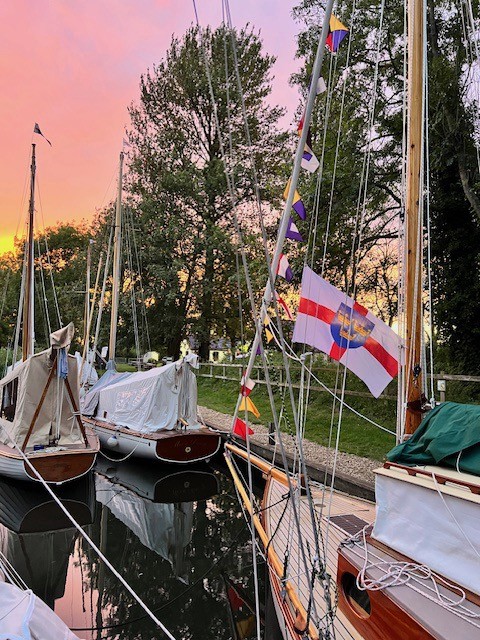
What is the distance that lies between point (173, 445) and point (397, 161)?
31.4 feet

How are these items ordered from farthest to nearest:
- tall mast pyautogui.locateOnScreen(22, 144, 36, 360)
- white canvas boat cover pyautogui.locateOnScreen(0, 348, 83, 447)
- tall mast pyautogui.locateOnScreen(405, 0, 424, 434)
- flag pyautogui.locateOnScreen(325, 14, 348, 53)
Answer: tall mast pyautogui.locateOnScreen(22, 144, 36, 360)
white canvas boat cover pyautogui.locateOnScreen(0, 348, 83, 447)
tall mast pyautogui.locateOnScreen(405, 0, 424, 434)
flag pyautogui.locateOnScreen(325, 14, 348, 53)

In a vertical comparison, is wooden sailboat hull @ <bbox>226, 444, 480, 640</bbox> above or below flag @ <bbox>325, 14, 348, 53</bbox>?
below

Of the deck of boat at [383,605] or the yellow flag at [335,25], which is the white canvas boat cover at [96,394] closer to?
the deck of boat at [383,605]

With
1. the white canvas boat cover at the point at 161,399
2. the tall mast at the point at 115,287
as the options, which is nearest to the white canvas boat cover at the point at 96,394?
the tall mast at the point at 115,287

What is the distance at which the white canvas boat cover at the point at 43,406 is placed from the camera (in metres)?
9.52

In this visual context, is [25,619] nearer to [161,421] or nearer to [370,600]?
[370,600]

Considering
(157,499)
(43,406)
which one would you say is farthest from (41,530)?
(43,406)

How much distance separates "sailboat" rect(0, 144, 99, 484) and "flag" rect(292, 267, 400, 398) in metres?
6.14

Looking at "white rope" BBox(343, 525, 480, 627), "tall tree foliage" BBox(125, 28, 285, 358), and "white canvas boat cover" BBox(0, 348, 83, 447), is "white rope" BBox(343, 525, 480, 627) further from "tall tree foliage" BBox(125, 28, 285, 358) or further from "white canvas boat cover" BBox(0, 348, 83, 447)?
"tall tree foliage" BBox(125, 28, 285, 358)

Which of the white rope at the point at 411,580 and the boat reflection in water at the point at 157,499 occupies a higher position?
the white rope at the point at 411,580

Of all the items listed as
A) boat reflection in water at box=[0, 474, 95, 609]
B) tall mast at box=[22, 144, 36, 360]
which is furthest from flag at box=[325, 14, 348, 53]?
tall mast at box=[22, 144, 36, 360]

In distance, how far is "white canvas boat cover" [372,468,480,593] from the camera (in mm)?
2711

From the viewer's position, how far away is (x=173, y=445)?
36.3ft

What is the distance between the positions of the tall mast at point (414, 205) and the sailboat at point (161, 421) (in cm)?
758
